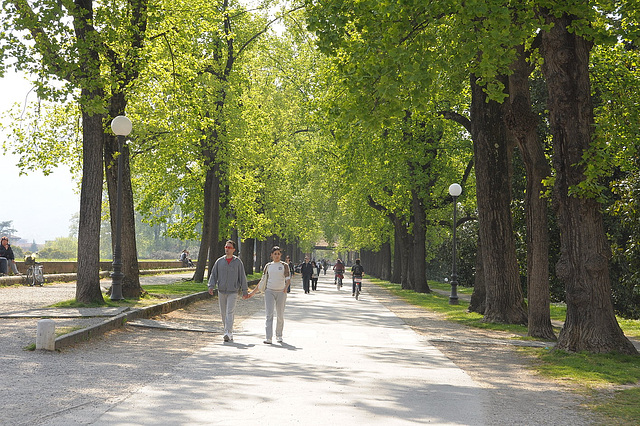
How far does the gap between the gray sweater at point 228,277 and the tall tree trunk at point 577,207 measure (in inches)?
244

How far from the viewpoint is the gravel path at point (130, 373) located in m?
7.75

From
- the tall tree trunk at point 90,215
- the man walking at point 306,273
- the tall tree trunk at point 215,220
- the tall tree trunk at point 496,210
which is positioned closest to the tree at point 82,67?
the tall tree trunk at point 90,215

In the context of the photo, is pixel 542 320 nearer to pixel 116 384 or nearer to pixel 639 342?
pixel 639 342

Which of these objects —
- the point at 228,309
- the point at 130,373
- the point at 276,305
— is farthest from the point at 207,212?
the point at 130,373

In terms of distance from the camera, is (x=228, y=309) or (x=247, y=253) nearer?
(x=228, y=309)

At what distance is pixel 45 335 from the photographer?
37.8ft

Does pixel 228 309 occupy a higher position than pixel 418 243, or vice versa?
pixel 418 243

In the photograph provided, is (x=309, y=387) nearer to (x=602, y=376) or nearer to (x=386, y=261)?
(x=602, y=376)

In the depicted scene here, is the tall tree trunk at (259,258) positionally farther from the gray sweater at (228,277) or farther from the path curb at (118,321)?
the gray sweater at (228,277)

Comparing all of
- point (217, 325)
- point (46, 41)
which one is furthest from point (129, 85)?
point (217, 325)

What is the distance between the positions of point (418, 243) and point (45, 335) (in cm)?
2956

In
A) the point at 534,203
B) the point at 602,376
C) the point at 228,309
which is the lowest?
the point at 602,376

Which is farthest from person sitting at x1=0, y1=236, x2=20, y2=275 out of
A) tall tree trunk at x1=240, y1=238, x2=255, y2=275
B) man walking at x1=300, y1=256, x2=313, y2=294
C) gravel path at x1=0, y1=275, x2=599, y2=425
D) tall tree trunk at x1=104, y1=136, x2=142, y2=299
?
tall tree trunk at x1=240, y1=238, x2=255, y2=275

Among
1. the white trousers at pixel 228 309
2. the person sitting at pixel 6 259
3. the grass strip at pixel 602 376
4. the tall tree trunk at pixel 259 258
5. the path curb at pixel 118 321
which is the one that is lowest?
the grass strip at pixel 602 376
